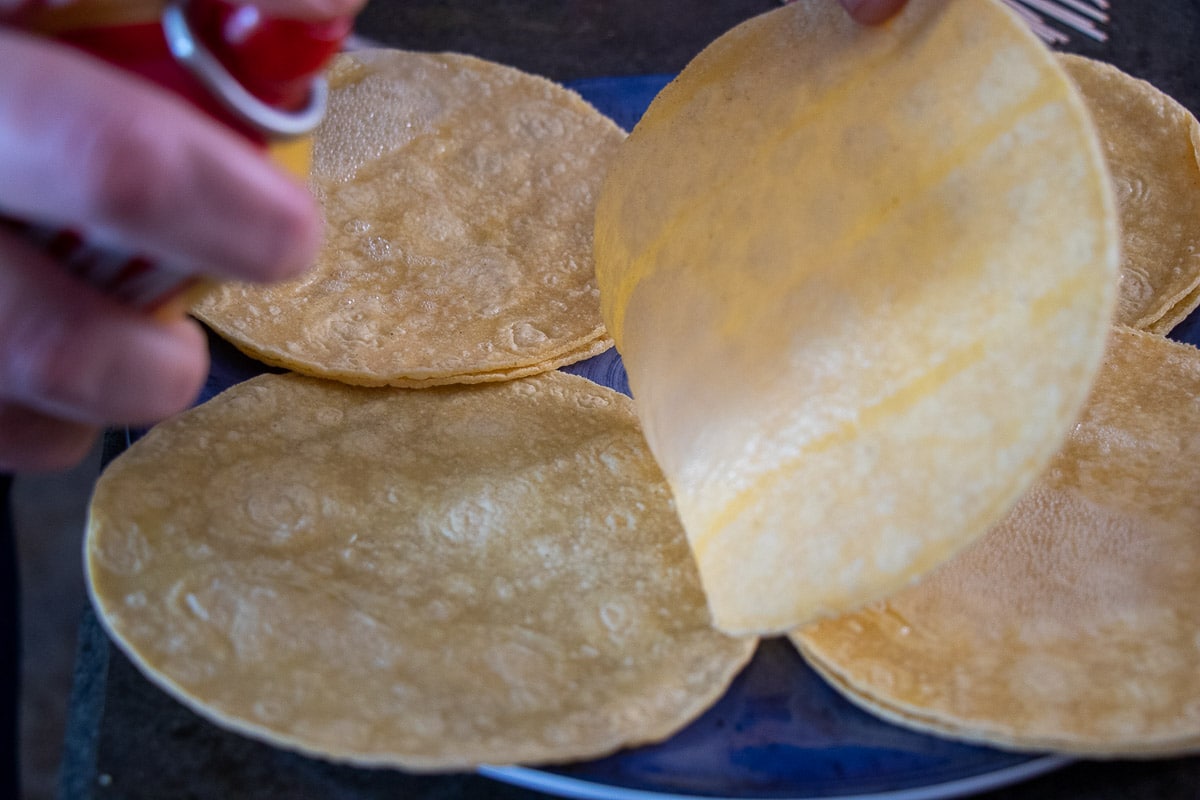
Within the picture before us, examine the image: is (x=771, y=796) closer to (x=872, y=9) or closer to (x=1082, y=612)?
(x=1082, y=612)

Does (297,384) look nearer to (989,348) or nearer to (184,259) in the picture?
(184,259)

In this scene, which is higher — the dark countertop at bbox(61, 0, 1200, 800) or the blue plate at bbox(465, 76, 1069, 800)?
the blue plate at bbox(465, 76, 1069, 800)

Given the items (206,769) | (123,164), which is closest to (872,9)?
(123,164)

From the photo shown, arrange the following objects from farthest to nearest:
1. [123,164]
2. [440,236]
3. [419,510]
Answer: [440,236] < [419,510] < [123,164]

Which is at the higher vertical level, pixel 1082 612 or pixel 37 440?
pixel 37 440

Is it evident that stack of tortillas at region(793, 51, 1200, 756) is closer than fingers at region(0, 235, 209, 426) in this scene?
No

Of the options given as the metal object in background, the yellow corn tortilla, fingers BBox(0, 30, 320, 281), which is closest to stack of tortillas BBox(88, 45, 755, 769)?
fingers BBox(0, 30, 320, 281)

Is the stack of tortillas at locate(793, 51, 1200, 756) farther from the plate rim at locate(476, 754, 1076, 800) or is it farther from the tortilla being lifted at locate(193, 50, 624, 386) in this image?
the tortilla being lifted at locate(193, 50, 624, 386)
